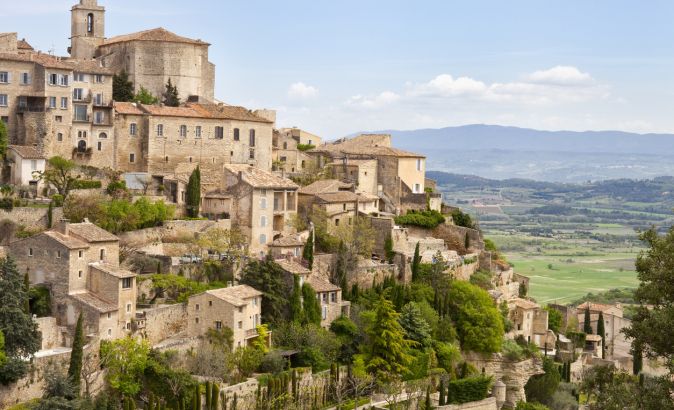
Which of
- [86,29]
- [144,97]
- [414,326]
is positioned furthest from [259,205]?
[86,29]

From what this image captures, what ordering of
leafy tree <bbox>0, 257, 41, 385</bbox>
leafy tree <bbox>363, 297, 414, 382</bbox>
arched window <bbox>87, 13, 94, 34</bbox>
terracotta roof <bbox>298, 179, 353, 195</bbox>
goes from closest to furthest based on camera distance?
1. leafy tree <bbox>0, 257, 41, 385</bbox>
2. leafy tree <bbox>363, 297, 414, 382</bbox>
3. terracotta roof <bbox>298, 179, 353, 195</bbox>
4. arched window <bbox>87, 13, 94, 34</bbox>

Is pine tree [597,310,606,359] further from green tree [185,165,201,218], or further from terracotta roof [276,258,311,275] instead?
green tree [185,165,201,218]

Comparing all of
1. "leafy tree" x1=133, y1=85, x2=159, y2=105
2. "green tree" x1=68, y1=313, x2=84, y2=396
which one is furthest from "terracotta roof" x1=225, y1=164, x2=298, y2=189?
"green tree" x1=68, y1=313, x2=84, y2=396

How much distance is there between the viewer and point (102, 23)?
2813 inches

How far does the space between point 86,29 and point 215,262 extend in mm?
25498

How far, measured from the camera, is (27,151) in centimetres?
5659

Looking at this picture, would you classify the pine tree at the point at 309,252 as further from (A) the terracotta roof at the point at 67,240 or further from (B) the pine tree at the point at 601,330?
(B) the pine tree at the point at 601,330

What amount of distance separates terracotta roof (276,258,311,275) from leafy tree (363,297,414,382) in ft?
13.4

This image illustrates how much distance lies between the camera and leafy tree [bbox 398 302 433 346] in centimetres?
5406

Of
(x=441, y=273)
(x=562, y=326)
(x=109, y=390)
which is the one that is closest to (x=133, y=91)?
(x=441, y=273)

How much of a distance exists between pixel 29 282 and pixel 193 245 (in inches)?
407

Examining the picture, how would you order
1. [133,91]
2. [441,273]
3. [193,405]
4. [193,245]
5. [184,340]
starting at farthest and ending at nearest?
[133,91] < [441,273] < [193,245] < [184,340] < [193,405]

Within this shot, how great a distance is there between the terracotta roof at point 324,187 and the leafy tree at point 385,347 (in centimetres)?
1254

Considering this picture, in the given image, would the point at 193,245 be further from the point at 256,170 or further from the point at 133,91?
the point at 133,91
